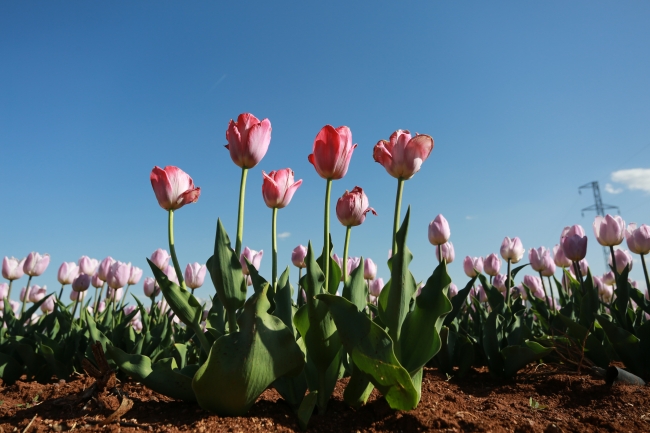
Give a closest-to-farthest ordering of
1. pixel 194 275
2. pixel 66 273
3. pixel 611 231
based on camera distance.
A: pixel 611 231 < pixel 194 275 < pixel 66 273

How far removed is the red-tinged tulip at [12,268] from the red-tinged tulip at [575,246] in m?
4.82

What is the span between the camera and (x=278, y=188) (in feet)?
6.06

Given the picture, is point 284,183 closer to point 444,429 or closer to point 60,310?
point 444,429

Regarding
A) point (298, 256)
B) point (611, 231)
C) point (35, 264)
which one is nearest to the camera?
point (298, 256)

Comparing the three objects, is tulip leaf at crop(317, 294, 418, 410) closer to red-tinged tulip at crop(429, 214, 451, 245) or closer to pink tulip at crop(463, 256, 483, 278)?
red-tinged tulip at crop(429, 214, 451, 245)

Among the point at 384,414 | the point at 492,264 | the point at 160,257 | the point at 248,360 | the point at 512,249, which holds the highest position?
the point at 160,257

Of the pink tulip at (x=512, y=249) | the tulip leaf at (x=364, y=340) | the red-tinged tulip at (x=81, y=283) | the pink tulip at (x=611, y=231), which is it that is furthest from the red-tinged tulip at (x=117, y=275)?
the pink tulip at (x=611, y=231)

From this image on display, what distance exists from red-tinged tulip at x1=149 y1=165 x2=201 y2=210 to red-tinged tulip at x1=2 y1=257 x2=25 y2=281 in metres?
3.67

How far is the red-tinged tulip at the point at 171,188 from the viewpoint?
177 cm

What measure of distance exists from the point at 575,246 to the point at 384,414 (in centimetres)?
214

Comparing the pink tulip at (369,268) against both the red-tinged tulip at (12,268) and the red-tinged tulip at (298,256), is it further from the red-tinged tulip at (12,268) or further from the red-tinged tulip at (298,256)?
the red-tinged tulip at (12,268)

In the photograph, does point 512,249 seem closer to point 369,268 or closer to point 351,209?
→ point 369,268

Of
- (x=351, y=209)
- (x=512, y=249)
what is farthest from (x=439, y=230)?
(x=351, y=209)

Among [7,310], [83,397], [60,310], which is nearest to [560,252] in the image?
[83,397]
